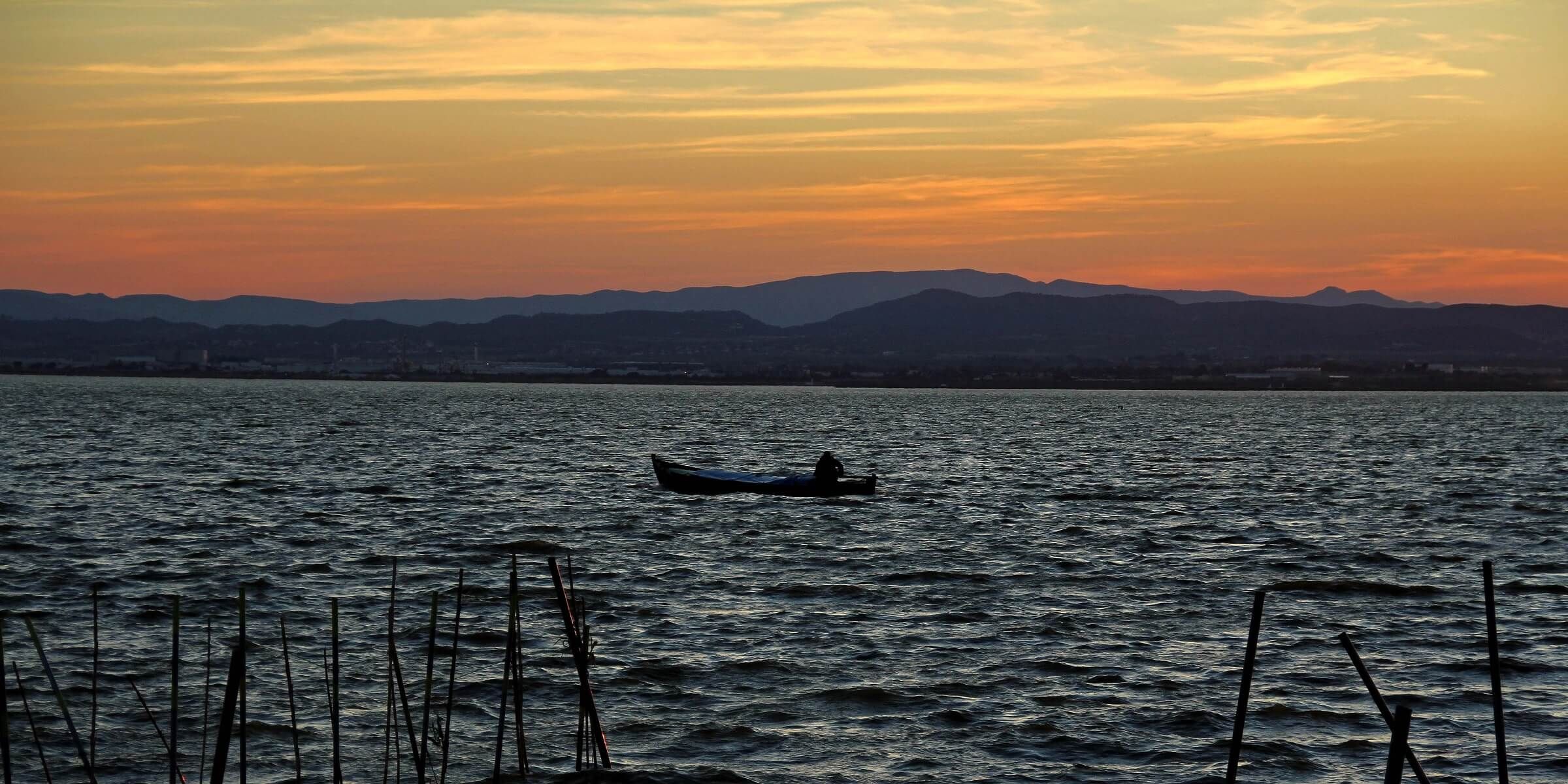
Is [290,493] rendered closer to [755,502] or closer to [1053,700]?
[755,502]

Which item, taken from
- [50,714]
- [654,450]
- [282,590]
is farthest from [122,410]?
[50,714]

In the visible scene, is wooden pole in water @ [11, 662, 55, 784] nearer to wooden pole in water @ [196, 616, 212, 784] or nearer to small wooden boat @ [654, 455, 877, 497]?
wooden pole in water @ [196, 616, 212, 784]

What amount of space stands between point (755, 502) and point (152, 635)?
27.7 metres

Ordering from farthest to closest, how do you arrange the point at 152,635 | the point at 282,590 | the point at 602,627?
the point at 282,590
the point at 602,627
the point at 152,635

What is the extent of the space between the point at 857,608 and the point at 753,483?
24.3 metres

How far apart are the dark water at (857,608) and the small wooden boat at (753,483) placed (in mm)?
585

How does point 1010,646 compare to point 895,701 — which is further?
point 1010,646

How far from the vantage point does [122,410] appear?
12588 centimetres

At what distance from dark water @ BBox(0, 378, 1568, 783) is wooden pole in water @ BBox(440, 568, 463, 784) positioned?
0.40 meters

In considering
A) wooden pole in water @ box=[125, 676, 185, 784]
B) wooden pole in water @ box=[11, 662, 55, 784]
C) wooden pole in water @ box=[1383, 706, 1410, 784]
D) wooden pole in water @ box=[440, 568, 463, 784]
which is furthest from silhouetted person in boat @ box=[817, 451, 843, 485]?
wooden pole in water @ box=[1383, 706, 1410, 784]

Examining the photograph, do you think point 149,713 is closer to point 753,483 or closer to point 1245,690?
point 1245,690

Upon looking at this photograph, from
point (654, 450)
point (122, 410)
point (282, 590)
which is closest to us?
point (282, 590)

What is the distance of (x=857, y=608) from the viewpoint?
85.7 ft

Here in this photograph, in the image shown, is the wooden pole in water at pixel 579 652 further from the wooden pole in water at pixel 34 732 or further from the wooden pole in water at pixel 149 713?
the wooden pole in water at pixel 34 732
